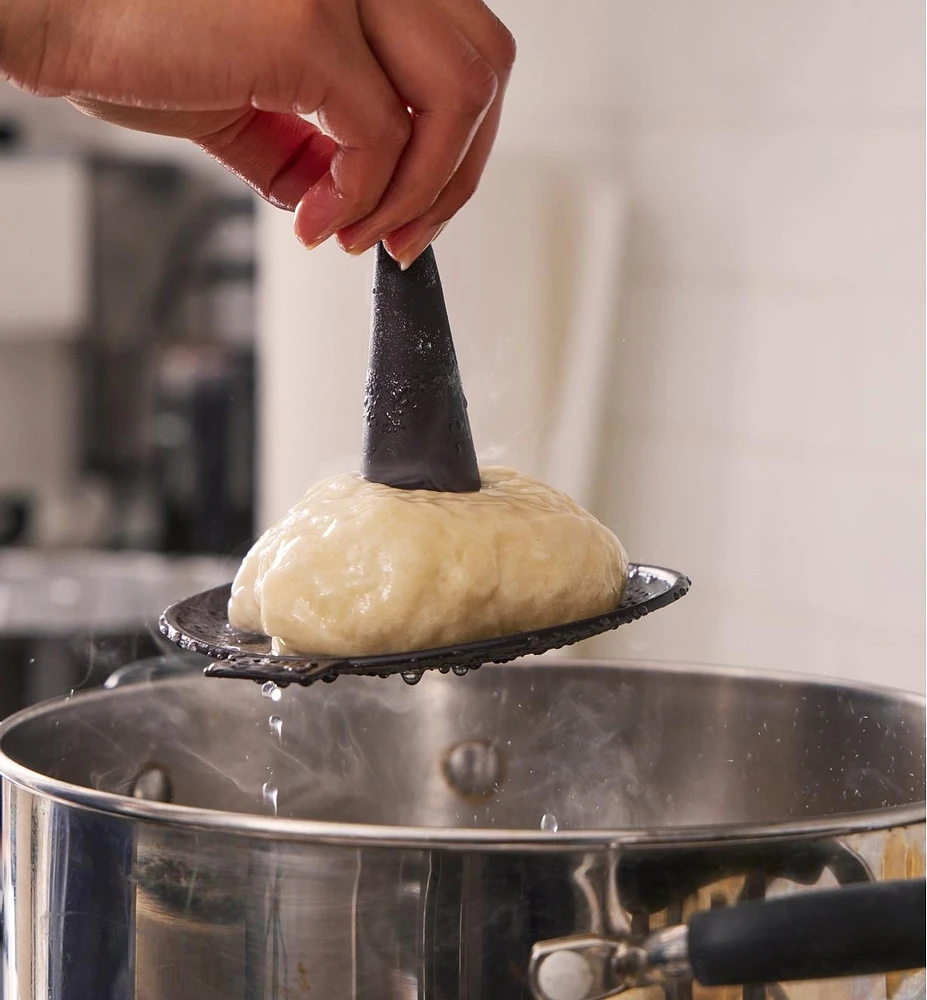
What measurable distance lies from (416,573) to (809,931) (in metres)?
0.22

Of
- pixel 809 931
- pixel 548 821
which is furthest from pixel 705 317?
pixel 809 931

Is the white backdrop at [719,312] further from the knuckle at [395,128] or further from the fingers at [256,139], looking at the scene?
the knuckle at [395,128]

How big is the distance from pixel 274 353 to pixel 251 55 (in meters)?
0.83

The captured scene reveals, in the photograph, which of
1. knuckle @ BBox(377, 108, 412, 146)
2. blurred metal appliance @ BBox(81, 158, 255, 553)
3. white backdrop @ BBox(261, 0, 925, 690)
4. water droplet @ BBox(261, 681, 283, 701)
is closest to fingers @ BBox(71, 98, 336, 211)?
knuckle @ BBox(377, 108, 412, 146)

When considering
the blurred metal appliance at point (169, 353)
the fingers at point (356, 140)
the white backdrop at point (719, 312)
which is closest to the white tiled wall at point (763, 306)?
the white backdrop at point (719, 312)

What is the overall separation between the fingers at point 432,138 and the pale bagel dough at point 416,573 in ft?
0.38

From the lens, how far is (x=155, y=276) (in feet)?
9.40

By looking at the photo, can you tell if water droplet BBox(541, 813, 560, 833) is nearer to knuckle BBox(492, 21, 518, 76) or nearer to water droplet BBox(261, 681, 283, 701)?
water droplet BBox(261, 681, 283, 701)

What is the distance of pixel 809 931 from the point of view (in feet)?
1.49

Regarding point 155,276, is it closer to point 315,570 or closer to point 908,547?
point 908,547

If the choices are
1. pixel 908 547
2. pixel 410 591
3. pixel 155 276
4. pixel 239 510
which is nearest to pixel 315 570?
pixel 410 591

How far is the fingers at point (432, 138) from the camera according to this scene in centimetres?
54

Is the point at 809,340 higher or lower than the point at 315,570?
higher

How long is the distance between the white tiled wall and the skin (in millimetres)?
577
